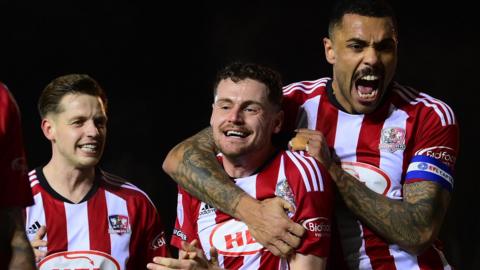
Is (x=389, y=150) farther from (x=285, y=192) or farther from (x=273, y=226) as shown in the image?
(x=273, y=226)

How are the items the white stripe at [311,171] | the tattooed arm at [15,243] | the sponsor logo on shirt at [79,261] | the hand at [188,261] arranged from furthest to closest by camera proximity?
1. the sponsor logo on shirt at [79,261]
2. the white stripe at [311,171]
3. the hand at [188,261]
4. the tattooed arm at [15,243]

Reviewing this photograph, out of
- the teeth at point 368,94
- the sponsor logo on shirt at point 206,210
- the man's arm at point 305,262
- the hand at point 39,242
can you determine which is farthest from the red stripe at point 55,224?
the teeth at point 368,94

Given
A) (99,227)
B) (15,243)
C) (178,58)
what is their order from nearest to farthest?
(15,243) < (99,227) < (178,58)

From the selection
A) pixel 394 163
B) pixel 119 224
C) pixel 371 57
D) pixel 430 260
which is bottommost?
pixel 430 260

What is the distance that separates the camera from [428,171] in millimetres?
2924

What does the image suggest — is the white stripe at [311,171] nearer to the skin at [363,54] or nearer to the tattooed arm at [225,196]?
the tattooed arm at [225,196]

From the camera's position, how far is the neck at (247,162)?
293 centimetres

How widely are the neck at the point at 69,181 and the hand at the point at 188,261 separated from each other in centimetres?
63

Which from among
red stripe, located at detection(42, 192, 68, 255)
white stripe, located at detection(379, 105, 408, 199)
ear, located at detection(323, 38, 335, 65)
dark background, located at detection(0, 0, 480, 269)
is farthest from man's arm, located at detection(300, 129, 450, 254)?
dark background, located at detection(0, 0, 480, 269)

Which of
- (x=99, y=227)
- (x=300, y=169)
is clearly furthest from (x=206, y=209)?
(x=99, y=227)

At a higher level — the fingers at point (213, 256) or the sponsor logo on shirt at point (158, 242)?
the fingers at point (213, 256)

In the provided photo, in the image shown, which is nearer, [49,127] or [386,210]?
[386,210]

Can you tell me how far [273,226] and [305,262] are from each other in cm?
14

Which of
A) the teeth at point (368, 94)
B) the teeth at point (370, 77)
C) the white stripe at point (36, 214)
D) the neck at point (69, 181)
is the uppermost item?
the teeth at point (370, 77)
